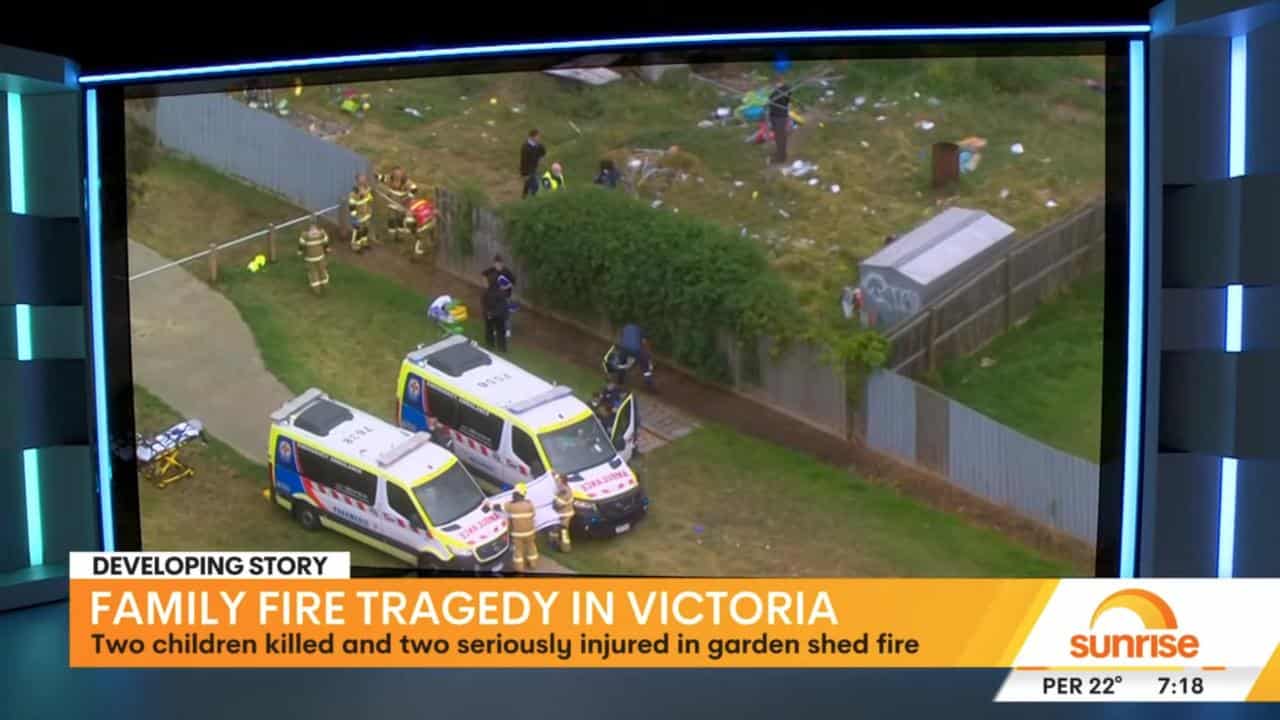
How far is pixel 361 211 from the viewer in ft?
24.1

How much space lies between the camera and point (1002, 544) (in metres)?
6.82

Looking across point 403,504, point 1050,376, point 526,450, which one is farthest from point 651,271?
point 1050,376

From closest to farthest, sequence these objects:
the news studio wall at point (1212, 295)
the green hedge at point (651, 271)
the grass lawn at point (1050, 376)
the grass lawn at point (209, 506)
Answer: the news studio wall at point (1212, 295), the grass lawn at point (1050, 376), the green hedge at point (651, 271), the grass lawn at point (209, 506)

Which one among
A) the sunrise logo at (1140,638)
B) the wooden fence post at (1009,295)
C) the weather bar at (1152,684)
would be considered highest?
the wooden fence post at (1009,295)

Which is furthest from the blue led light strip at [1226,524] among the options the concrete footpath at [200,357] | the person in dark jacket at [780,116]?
the concrete footpath at [200,357]

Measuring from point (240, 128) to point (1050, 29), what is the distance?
3.83 m

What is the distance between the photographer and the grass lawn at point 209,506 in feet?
24.2

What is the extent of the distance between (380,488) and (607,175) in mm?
1846

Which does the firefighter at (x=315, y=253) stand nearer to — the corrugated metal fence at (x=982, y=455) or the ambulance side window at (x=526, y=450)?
the ambulance side window at (x=526, y=450)

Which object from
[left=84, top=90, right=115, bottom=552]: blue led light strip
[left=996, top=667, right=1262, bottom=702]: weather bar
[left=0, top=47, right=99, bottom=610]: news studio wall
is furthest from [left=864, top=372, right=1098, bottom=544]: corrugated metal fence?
[left=0, top=47, right=99, bottom=610]: news studio wall

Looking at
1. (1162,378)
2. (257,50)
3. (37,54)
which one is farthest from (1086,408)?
(37,54)

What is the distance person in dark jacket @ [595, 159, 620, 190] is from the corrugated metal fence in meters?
1.53

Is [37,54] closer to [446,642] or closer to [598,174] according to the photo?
[598,174]

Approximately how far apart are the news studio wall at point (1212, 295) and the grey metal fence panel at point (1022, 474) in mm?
388
